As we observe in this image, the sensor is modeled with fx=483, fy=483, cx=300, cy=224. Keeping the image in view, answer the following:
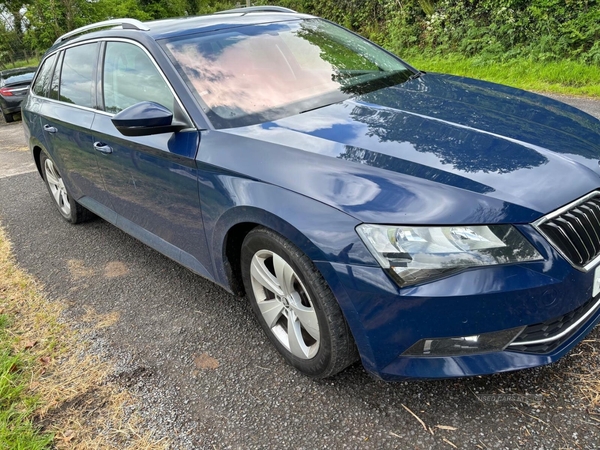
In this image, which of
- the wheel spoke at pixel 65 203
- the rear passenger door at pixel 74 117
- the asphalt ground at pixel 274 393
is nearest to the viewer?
the asphalt ground at pixel 274 393

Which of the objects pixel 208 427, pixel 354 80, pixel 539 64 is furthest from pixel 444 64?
pixel 208 427

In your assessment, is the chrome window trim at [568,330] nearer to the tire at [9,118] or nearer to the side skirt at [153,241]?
the side skirt at [153,241]

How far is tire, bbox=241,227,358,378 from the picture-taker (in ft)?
6.41

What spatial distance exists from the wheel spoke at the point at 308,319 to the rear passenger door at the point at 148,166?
27.1 inches

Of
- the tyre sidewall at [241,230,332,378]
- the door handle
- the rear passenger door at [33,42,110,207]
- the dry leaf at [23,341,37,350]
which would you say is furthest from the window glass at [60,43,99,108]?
the tyre sidewall at [241,230,332,378]

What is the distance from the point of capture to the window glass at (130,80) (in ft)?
8.86

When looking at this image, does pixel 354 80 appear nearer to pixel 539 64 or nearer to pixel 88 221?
pixel 88 221

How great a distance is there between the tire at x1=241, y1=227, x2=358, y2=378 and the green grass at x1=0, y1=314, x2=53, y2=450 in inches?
42.9

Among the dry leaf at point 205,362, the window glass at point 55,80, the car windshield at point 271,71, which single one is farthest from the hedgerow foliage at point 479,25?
the dry leaf at point 205,362

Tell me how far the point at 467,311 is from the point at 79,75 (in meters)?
3.36

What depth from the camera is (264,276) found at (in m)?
2.29

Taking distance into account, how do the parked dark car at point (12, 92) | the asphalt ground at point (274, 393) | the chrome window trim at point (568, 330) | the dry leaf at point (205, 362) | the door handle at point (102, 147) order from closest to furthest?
1. the chrome window trim at point (568, 330)
2. the asphalt ground at point (274, 393)
3. the dry leaf at point (205, 362)
4. the door handle at point (102, 147)
5. the parked dark car at point (12, 92)

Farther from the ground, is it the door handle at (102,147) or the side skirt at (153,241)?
the door handle at (102,147)

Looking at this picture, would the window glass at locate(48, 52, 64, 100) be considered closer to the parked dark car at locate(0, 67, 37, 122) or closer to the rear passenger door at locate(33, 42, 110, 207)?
the rear passenger door at locate(33, 42, 110, 207)
